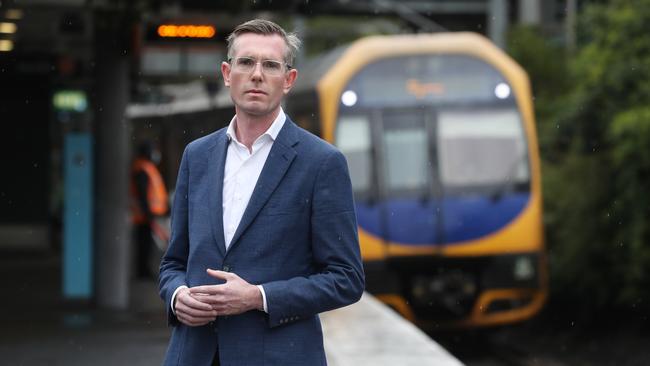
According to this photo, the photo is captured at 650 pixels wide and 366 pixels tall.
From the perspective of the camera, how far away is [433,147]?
47.8ft

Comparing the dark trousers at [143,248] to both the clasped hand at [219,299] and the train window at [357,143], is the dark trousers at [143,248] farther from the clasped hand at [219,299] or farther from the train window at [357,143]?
the clasped hand at [219,299]

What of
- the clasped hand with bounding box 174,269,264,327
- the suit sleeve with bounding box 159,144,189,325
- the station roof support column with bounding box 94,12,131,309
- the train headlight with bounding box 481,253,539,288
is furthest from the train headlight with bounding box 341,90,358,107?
the clasped hand with bounding box 174,269,264,327

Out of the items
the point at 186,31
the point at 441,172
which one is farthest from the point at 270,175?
the point at 441,172

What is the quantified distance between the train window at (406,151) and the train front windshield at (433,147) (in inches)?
0.4

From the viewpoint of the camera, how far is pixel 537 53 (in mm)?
25938

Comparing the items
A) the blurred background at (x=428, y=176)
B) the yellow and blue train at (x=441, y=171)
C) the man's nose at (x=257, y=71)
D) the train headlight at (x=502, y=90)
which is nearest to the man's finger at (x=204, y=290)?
the man's nose at (x=257, y=71)

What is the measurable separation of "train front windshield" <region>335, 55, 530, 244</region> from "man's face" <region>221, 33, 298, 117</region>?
35.9 ft

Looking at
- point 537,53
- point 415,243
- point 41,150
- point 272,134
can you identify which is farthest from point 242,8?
point 537,53

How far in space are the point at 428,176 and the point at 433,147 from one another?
1.27 ft

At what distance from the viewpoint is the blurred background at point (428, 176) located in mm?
12656

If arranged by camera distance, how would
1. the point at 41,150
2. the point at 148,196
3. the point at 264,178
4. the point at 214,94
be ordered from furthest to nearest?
the point at 41,150 < the point at 214,94 < the point at 148,196 < the point at 264,178

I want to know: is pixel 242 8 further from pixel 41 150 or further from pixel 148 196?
pixel 41 150

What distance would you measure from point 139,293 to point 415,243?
3.55m

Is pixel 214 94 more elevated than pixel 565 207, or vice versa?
pixel 214 94
